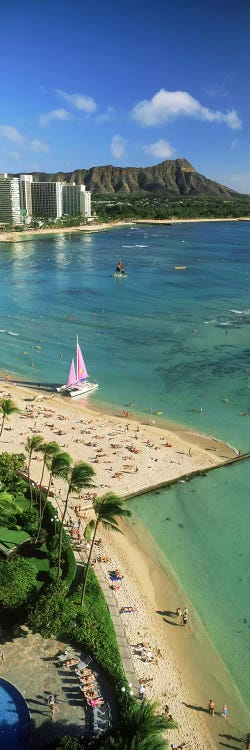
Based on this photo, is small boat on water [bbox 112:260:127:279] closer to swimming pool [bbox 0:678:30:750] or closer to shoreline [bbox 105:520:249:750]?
shoreline [bbox 105:520:249:750]

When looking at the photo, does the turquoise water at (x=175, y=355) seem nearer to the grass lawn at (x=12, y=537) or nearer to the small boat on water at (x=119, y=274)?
the small boat on water at (x=119, y=274)

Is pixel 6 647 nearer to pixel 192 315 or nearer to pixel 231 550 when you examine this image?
pixel 231 550

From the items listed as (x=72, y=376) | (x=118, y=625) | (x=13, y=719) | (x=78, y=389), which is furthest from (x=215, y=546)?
(x=72, y=376)

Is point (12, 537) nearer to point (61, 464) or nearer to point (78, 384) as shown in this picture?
point (61, 464)

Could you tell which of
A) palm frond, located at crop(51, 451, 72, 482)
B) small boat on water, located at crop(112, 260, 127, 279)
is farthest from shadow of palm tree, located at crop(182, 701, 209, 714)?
small boat on water, located at crop(112, 260, 127, 279)

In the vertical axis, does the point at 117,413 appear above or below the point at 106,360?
below

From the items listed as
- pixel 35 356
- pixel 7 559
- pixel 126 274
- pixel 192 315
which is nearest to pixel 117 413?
pixel 35 356
